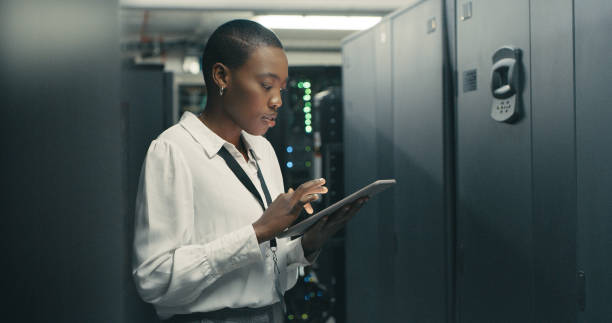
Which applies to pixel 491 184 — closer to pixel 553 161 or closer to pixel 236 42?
pixel 553 161

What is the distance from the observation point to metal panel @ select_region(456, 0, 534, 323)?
5.61 feet

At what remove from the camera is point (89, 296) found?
50 cm

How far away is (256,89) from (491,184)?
1.12m

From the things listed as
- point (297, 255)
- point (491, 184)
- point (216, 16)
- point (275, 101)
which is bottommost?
point (297, 255)

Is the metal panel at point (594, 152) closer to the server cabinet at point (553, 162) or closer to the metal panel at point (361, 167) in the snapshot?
the server cabinet at point (553, 162)

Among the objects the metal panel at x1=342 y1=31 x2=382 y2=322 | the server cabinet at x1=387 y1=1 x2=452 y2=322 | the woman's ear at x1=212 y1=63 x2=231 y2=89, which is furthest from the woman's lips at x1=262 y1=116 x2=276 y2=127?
the metal panel at x1=342 y1=31 x2=382 y2=322

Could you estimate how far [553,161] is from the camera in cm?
156

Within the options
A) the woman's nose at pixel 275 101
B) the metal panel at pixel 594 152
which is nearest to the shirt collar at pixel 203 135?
the woman's nose at pixel 275 101

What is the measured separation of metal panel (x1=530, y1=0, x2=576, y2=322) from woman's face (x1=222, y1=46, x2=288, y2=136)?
879 millimetres

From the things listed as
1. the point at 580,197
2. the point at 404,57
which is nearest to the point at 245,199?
the point at 580,197

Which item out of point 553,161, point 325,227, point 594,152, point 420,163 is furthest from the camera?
point 420,163

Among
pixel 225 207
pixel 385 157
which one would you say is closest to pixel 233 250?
pixel 225 207

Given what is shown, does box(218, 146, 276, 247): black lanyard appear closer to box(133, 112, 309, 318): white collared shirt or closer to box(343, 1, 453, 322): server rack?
box(133, 112, 309, 318): white collared shirt

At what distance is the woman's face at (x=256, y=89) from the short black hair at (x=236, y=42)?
15 millimetres
